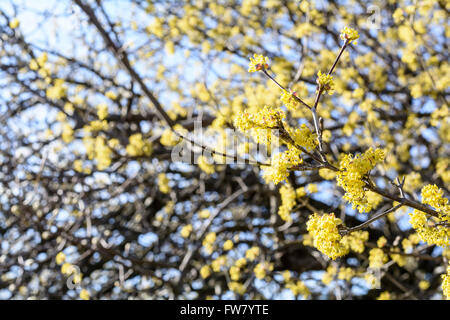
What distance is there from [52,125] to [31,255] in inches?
74.8

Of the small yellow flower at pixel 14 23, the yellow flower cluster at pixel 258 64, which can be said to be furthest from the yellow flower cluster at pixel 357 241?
the small yellow flower at pixel 14 23

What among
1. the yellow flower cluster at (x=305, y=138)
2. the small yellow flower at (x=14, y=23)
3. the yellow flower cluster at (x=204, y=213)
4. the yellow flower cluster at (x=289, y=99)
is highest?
the small yellow flower at (x=14, y=23)

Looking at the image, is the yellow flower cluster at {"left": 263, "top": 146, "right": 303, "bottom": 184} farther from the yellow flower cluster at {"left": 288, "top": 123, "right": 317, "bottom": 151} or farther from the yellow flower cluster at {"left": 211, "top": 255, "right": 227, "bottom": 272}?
the yellow flower cluster at {"left": 211, "top": 255, "right": 227, "bottom": 272}

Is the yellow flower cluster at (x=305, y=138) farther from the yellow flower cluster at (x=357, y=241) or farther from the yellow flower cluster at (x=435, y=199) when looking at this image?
the yellow flower cluster at (x=357, y=241)

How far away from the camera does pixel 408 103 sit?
6430 millimetres

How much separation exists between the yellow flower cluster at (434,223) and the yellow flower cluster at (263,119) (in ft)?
2.75

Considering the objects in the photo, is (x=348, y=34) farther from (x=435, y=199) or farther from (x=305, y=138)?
(x=435, y=199)

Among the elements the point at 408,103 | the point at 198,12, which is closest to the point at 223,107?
the point at 198,12

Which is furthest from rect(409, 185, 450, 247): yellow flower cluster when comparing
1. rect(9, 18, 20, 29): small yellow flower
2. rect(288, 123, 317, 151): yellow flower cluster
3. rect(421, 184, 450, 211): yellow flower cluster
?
rect(9, 18, 20, 29): small yellow flower

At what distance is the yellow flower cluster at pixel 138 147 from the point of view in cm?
524

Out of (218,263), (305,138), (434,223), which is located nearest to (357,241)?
(434,223)

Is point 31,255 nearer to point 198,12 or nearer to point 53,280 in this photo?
point 53,280

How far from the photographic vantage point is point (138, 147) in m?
5.27

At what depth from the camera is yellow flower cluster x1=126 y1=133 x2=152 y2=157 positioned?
206 inches
